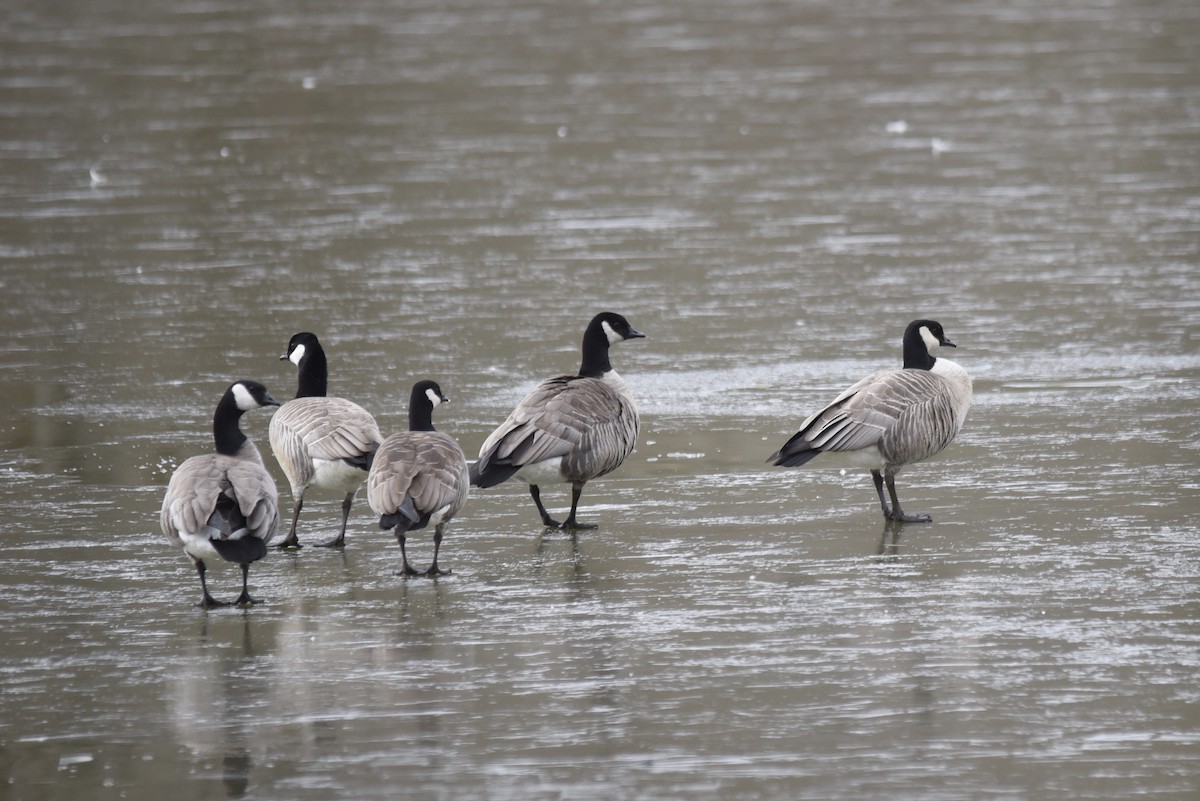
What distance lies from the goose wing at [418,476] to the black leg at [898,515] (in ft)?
6.59

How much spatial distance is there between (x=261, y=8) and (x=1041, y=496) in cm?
3196

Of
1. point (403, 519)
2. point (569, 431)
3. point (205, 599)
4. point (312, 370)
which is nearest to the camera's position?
point (205, 599)

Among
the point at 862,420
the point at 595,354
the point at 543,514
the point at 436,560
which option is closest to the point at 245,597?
the point at 436,560

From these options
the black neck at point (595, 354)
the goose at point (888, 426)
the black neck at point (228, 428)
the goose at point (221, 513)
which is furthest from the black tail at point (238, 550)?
the black neck at point (595, 354)

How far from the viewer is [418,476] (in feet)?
23.3

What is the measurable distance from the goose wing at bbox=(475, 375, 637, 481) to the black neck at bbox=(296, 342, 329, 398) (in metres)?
1.06

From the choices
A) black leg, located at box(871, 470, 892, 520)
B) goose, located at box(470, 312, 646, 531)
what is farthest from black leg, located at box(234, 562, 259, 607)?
black leg, located at box(871, 470, 892, 520)

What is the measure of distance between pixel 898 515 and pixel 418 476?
2.28 meters

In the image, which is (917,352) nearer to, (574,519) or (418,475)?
(574,519)

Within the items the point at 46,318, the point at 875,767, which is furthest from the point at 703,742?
the point at 46,318

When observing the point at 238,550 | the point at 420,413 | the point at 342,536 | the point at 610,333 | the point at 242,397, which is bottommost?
the point at 342,536

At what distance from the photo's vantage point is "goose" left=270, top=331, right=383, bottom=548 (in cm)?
776

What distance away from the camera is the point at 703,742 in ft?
17.3

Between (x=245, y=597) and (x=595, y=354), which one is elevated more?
(x=595, y=354)
